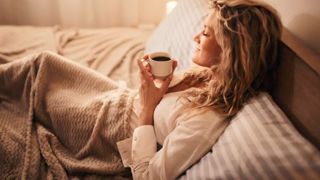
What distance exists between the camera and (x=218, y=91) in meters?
1.08

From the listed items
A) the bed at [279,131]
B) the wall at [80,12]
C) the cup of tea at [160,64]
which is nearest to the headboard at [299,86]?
the bed at [279,131]

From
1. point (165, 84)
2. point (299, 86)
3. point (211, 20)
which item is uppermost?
point (211, 20)

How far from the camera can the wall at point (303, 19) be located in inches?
40.7

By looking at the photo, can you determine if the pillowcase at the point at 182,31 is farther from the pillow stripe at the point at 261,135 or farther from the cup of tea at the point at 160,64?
the pillow stripe at the point at 261,135

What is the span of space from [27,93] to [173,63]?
543mm

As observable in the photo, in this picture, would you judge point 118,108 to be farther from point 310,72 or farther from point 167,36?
point 310,72

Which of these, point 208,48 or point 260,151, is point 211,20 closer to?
point 208,48

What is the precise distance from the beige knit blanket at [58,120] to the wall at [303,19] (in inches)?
24.2

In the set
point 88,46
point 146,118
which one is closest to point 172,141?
point 146,118

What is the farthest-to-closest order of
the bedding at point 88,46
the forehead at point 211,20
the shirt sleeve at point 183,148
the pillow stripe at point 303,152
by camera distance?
1. the bedding at point 88,46
2. the forehead at point 211,20
3. the shirt sleeve at point 183,148
4. the pillow stripe at point 303,152

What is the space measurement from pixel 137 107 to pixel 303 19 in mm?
624

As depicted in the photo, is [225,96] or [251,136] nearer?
[251,136]

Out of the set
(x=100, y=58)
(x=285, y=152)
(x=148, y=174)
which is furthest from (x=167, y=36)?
(x=285, y=152)

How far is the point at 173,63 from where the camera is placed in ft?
4.17
